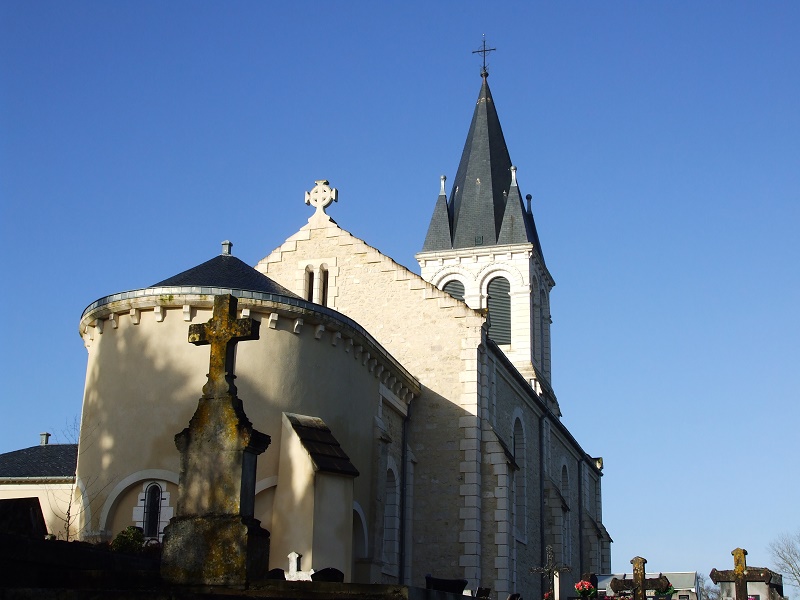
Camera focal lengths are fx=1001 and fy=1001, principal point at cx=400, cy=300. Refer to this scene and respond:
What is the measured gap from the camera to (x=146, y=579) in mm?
9227

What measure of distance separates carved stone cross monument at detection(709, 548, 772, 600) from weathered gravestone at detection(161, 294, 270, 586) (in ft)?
42.1

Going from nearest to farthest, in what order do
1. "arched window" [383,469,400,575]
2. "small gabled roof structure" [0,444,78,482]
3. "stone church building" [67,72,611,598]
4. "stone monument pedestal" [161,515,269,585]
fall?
"stone monument pedestal" [161,515,269,585] → "stone church building" [67,72,611,598] → "arched window" [383,469,400,575] → "small gabled roof structure" [0,444,78,482]

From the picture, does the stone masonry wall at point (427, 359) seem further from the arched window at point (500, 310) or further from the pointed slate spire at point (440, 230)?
the pointed slate spire at point (440, 230)

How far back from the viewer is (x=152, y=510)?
16.8 metres

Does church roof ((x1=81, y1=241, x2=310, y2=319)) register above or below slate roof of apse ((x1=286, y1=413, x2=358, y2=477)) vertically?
above

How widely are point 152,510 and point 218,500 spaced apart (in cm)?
815

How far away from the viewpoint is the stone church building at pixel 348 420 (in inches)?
666

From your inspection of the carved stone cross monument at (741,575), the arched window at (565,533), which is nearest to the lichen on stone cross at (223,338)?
the carved stone cross monument at (741,575)

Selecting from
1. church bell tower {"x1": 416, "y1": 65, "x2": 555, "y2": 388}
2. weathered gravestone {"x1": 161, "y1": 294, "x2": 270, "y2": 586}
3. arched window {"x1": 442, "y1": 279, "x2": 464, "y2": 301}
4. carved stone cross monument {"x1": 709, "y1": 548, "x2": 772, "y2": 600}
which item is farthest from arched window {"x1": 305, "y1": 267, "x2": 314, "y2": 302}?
arched window {"x1": 442, "y1": 279, "x2": 464, "y2": 301}

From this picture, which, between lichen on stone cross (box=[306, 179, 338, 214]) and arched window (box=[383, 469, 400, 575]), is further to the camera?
lichen on stone cross (box=[306, 179, 338, 214])

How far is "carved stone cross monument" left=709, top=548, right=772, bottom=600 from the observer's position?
1912 cm

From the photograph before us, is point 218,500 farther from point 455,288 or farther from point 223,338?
point 455,288

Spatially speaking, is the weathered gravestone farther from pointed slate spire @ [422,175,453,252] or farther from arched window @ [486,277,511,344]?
pointed slate spire @ [422,175,453,252]

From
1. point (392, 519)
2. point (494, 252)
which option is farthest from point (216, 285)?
point (494, 252)
